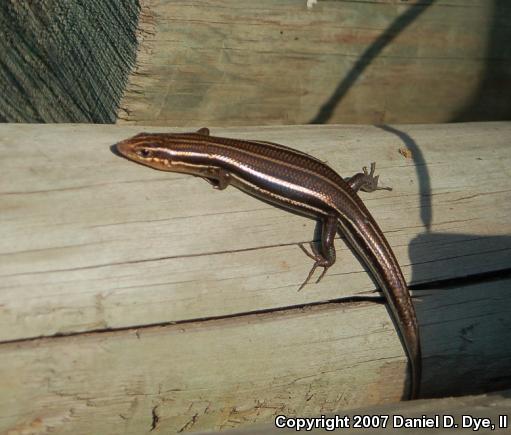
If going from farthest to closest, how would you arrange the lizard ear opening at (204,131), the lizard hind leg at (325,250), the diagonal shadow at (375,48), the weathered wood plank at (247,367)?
the diagonal shadow at (375,48)
the lizard ear opening at (204,131)
the lizard hind leg at (325,250)
the weathered wood plank at (247,367)

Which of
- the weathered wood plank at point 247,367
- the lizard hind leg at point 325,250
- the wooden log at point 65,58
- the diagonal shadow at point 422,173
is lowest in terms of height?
the weathered wood plank at point 247,367

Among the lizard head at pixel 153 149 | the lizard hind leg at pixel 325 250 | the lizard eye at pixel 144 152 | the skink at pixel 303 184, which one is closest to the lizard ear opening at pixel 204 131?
the skink at pixel 303 184

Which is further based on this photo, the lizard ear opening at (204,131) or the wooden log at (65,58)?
the lizard ear opening at (204,131)

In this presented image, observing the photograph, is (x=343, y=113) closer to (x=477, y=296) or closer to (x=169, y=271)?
(x=477, y=296)

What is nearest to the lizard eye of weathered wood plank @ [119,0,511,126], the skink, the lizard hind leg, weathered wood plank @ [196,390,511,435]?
the skink

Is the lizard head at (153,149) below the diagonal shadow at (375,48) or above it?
below

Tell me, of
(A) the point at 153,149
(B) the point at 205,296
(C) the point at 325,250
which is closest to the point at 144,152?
(A) the point at 153,149

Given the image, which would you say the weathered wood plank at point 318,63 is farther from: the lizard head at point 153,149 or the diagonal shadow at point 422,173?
the diagonal shadow at point 422,173

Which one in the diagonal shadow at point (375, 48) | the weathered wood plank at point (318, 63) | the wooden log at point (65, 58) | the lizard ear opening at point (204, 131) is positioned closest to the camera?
the wooden log at point (65, 58)
